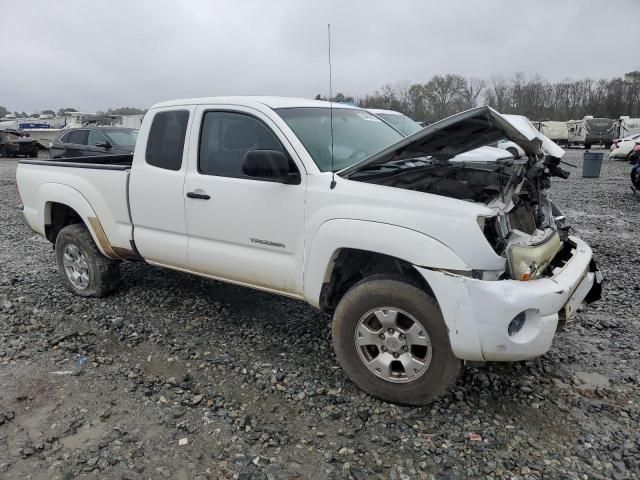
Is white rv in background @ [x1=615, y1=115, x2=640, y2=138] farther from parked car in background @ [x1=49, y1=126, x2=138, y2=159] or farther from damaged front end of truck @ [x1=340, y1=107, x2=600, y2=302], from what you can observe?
damaged front end of truck @ [x1=340, y1=107, x2=600, y2=302]

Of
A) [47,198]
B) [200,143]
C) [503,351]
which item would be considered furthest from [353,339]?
[47,198]

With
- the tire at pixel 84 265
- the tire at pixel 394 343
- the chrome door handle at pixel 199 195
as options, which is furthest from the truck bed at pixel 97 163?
the tire at pixel 394 343

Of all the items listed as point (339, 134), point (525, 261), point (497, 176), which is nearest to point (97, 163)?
point (339, 134)

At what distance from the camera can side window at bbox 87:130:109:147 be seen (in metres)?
13.4

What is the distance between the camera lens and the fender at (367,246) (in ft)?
9.72

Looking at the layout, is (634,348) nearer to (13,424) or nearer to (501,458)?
(501,458)

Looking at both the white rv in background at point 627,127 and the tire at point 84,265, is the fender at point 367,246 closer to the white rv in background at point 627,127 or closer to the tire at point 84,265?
the tire at point 84,265

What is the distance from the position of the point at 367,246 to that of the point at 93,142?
12.5m

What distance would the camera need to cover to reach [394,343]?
3246 mm

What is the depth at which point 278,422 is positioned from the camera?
319cm

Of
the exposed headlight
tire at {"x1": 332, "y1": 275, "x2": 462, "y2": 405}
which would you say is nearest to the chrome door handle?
tire at {"x1": 332, "y1": 275, "x2": 462, "y2": 405}

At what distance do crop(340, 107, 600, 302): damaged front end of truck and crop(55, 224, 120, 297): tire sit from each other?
301cm

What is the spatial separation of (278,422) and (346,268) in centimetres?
110

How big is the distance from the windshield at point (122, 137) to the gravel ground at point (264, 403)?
8.80 metres
